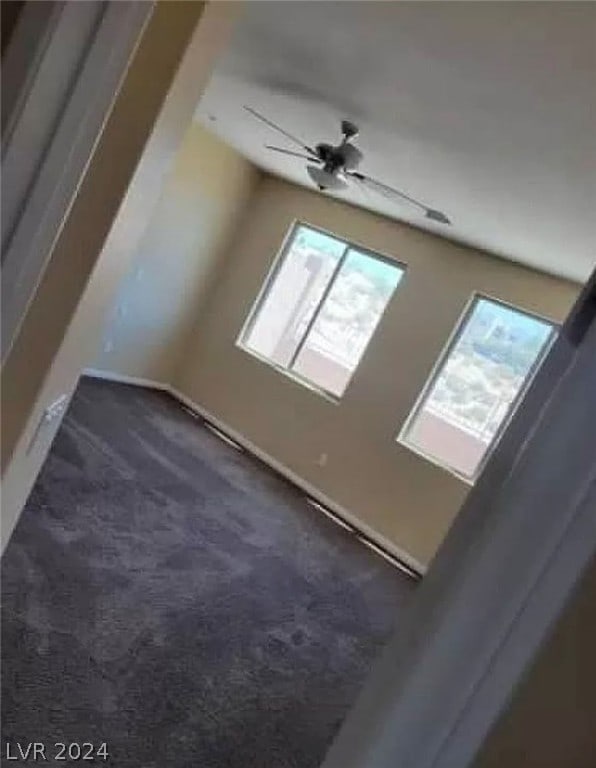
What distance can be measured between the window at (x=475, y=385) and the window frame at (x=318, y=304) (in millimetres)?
781

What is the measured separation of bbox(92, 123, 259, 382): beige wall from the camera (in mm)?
7926

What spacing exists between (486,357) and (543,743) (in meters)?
6.01

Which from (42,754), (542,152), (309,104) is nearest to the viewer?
(42,754)

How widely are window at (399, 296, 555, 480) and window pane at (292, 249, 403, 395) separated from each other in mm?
829

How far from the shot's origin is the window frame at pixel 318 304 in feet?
24.9

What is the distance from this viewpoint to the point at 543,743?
987 mm

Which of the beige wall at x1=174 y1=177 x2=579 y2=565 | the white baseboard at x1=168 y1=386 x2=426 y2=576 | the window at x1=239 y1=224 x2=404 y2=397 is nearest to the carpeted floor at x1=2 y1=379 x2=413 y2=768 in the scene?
the white baseboard at x1=168 y1=386 x2=426 y2=576

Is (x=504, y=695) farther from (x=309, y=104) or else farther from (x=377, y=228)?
(x=377, y=228)

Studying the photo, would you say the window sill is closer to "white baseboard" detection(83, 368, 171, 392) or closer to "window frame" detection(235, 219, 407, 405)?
"window frame" detection(235, 219, 407, 405)

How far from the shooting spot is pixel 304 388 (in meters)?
7.86

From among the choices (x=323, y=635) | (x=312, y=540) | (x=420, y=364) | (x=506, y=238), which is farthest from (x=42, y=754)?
(x=420, y=364)

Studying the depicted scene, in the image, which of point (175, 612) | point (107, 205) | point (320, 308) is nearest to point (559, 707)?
point (107, 205)

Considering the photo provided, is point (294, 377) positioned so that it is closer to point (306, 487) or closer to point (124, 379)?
point (306, 487)

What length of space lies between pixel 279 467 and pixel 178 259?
219 cm
